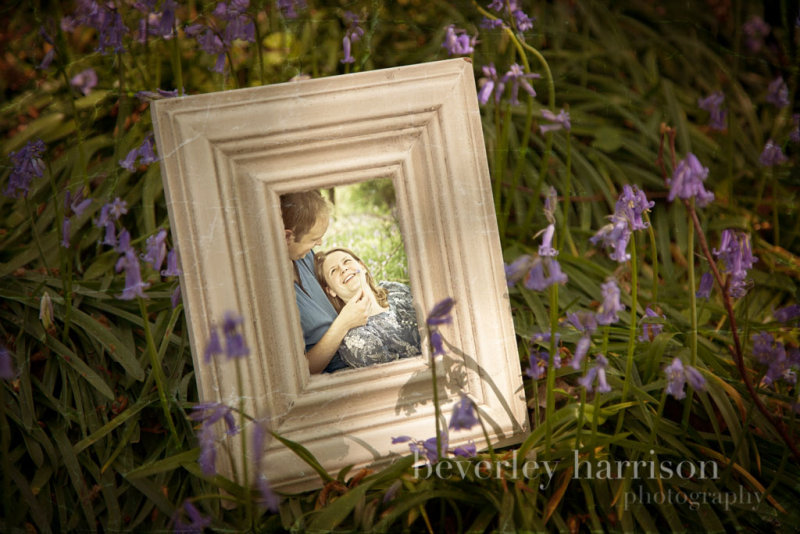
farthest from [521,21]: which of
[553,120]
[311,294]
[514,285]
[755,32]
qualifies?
[755,32]

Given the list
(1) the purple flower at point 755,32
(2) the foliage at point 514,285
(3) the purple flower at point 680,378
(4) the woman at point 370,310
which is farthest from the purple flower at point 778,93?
(4) the woman at point 370,310

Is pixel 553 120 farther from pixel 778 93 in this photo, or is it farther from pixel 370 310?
pixel 778 93

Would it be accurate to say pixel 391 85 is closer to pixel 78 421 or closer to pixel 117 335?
pixel 117 335

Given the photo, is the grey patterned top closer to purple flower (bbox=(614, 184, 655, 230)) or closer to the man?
the man

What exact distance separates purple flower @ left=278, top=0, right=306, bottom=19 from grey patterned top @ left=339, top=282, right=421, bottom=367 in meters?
0.77

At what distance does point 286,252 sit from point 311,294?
0.10m

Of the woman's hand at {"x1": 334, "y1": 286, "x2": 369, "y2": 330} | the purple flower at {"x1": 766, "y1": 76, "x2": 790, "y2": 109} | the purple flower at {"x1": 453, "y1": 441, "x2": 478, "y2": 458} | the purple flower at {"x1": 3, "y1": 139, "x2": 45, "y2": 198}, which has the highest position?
the purple flower at {"x1": 3, "y1": 139, "x2": 45, "y2": 198}

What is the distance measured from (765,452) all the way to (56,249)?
1.55 metres

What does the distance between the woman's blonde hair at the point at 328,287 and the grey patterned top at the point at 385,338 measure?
0.02 m

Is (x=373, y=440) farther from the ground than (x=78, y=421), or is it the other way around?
(x=78, y=421)

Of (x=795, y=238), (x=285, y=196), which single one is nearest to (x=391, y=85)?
(x=285, y=196)

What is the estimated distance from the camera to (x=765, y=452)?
3.86ft

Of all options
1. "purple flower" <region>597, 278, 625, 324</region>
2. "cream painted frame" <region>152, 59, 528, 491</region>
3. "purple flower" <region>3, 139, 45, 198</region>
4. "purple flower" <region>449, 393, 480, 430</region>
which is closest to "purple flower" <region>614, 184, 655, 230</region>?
"purple flower" <region>597, 278, 625, 324</region>

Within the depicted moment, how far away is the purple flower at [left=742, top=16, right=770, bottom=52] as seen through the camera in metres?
1.79
